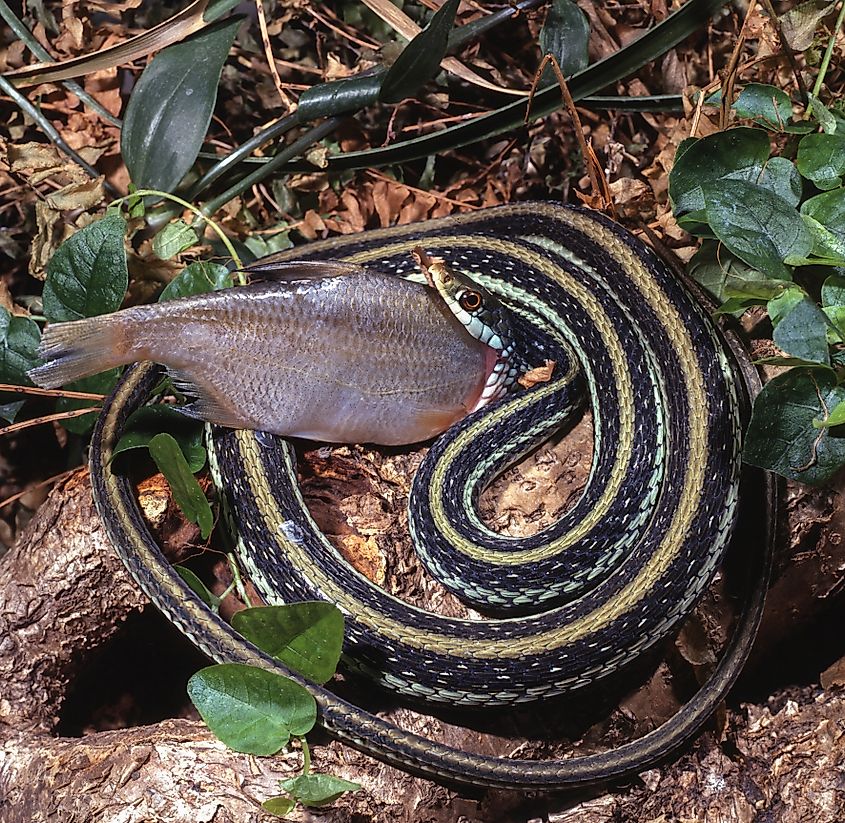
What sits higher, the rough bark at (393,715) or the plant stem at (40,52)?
the plant stem at (40,52)

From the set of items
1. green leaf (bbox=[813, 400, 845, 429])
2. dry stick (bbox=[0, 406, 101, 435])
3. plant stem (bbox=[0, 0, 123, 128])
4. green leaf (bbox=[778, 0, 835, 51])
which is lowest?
green leaf (bbox=[813, 400, 845, 429])

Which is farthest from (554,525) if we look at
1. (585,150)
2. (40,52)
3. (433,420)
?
(40,52)

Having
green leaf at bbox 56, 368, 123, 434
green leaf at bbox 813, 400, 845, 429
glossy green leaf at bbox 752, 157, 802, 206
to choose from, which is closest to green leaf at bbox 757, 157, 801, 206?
glossy green leaf at bbox 752, 157, 802, 206

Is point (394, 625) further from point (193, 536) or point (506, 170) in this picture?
point (506, 170)

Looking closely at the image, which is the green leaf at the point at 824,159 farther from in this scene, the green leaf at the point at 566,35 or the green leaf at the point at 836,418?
the green leaf at the point at 566,35

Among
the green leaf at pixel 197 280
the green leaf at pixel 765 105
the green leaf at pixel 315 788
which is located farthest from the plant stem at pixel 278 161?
the green leaf at pixel 315 788

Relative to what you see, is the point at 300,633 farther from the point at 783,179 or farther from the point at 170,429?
the point at 783,179

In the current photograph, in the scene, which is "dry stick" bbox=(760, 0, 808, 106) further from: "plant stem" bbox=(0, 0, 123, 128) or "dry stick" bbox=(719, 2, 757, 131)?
"plant stem" bbox=(0, 0, 123, 128)
